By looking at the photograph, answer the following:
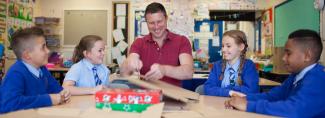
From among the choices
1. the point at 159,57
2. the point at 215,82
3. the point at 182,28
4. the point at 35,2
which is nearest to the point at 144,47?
the point at 159,57

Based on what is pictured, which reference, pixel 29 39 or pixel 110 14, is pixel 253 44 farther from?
pixel 29 39

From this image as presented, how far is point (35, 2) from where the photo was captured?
5.76 metres

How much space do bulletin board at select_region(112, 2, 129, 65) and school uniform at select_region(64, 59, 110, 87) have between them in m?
3.79

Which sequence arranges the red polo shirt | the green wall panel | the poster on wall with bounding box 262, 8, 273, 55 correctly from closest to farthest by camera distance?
the red polo shirt, the green wall panel, the poster on wall with bounding box 262, 8, 273, 55

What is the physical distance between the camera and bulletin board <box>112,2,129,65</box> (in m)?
5.84

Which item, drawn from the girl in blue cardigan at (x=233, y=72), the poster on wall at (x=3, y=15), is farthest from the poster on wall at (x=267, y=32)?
the poster on wall at (x=3, y=15)

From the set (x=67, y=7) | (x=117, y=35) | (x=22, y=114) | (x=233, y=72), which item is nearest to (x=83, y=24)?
(x=67, y=7)

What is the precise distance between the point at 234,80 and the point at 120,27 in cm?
413

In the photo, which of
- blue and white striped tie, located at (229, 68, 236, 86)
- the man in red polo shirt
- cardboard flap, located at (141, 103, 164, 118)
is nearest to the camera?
cardboard flap, located at (141, 103, 164, 118)

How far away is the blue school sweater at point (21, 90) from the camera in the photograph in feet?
4.18

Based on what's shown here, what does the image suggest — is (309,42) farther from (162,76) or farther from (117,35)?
(117,35)

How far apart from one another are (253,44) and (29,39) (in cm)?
478

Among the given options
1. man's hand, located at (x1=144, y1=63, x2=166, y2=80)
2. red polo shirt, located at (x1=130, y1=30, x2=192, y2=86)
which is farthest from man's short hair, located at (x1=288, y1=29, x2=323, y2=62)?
red polo shirt, located at (x1=130, y1=30, x2=192, y2=86)

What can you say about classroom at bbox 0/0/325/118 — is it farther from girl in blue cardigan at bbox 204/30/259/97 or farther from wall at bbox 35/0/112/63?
wall at bbox 35/0/112/63
